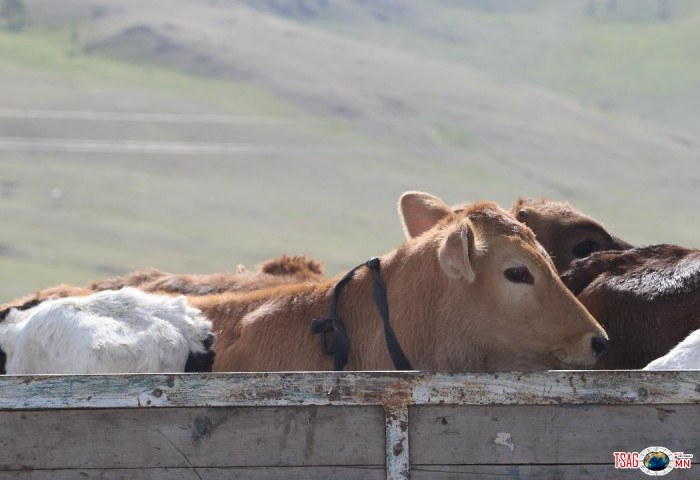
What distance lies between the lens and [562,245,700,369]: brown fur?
615cm

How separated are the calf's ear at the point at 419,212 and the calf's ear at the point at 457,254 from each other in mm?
1163

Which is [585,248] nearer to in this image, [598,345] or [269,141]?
[598,345]

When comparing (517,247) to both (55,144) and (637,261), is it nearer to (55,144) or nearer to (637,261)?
(637,261)

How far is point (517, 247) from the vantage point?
5738 millimetres

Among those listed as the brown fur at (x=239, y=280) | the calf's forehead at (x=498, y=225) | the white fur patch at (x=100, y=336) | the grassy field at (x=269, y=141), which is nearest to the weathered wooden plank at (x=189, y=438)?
the white fur patch at (x=100, y=336)

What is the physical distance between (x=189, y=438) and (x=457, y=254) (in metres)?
1.93

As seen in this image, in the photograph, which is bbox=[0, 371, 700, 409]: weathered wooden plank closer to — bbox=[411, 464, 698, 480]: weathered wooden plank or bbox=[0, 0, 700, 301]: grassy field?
bbox=[411, 464, 698, 480]: weathered wooden plank

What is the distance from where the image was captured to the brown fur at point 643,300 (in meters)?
6.15

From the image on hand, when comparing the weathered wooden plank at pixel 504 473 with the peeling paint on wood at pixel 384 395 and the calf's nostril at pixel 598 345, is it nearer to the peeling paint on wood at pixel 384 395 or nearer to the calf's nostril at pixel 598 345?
the peeling paint on wood at pixel 384 395

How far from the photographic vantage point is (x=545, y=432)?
4.08 meters

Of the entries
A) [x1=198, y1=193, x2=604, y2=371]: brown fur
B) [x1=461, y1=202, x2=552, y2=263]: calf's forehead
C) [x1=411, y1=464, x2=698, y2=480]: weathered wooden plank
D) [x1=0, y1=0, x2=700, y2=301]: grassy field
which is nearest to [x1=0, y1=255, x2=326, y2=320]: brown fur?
[x1=198, y1=193, x2=604, y2=371]: brown fur

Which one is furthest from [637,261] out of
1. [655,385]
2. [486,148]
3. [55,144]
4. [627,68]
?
[627,68]

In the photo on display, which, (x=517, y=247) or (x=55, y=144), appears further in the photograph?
(x=55, y=144)

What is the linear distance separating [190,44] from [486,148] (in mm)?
52993
